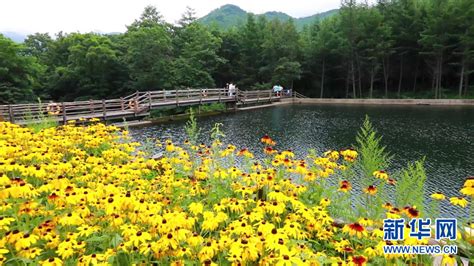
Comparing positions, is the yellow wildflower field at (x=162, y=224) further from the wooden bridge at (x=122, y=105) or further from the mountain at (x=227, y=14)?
the mountain at (x=227, y=14)

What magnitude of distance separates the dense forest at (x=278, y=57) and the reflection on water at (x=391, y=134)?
9320mm

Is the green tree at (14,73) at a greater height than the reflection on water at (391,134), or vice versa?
the green tree at (14,73)

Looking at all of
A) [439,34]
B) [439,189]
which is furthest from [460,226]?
[439,34]

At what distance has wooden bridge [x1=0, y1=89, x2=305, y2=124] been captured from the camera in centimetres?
1406

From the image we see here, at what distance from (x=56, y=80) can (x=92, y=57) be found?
5.06 meters

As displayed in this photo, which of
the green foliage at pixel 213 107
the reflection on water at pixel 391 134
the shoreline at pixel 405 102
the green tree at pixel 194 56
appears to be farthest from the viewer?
the green tree at pixel 194 56

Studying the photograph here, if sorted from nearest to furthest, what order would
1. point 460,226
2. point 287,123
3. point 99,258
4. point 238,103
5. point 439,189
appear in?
1. point 99,258
2. point 460,226
3. point 439,189
4. point 287,123
5. point 238,103

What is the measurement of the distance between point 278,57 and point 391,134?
20.4 m

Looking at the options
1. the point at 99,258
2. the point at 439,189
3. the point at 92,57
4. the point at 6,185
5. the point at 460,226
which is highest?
the point at 92,57

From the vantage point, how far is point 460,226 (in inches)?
122

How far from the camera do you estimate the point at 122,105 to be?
57.4 feet

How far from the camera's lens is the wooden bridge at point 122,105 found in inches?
554

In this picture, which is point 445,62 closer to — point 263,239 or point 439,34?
point 439,34

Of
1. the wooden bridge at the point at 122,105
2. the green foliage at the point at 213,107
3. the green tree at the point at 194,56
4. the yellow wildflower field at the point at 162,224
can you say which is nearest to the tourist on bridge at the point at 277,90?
the wooden bridge at the point at 122,105
